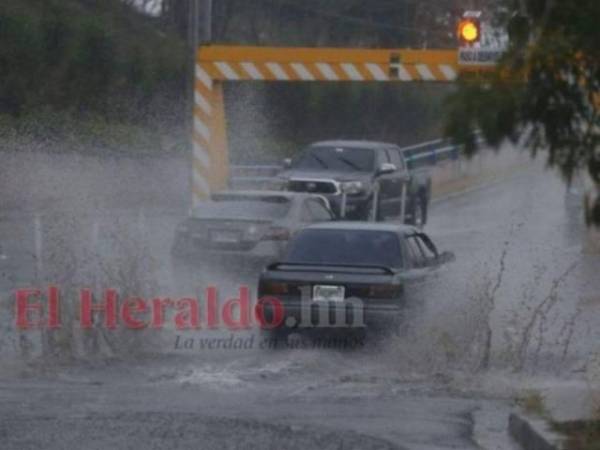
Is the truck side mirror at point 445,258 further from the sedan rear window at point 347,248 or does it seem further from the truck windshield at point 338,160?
the truck windshield at point 338,160

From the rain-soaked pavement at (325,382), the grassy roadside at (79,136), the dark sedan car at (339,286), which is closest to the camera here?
the rain-soaked pavement at (325,382)

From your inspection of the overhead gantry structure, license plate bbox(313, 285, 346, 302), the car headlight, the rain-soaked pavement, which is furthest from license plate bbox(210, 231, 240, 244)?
the car headlight

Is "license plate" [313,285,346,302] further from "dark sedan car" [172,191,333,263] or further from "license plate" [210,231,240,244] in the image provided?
"license plate" [210,231,240,244]

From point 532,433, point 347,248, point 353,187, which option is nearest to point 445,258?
point 347,248

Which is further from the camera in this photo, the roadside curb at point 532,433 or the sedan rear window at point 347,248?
the sedan rear window at point 347,248

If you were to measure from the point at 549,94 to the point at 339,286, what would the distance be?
8.31 meters

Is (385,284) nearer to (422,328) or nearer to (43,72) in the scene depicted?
(422,328)

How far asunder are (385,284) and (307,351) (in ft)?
3.65

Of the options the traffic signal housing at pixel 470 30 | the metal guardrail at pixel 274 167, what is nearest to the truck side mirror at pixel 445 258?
the traffic signal housing at pixel 470 30

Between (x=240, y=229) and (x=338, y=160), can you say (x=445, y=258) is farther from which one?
(x=338, y=160)

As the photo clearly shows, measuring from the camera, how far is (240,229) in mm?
21641

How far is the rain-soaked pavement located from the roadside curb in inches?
5.6

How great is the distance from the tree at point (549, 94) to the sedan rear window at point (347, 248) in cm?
870

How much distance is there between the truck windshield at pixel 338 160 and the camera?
99.7ft
